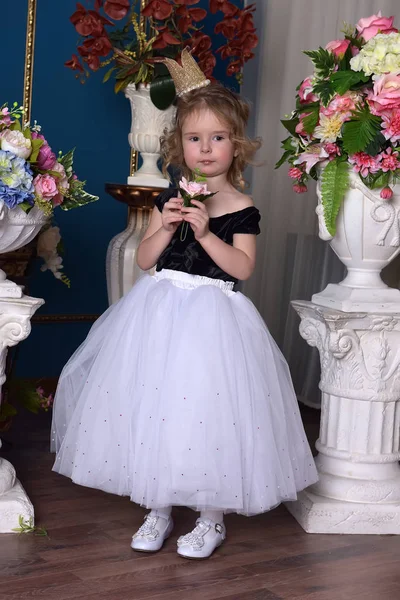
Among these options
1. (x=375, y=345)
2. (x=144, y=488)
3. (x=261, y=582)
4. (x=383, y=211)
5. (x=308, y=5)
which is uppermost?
(x=308, y=5)

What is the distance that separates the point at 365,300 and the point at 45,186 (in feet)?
3.24

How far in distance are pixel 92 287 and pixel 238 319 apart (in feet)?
6.19

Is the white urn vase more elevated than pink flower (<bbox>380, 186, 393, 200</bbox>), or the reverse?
pink flower (<bbox>380, 186, 393, 200</bbox>)

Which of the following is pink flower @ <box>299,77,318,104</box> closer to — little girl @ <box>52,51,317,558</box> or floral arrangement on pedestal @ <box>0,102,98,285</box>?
little girl @ <box>52,51,317,558</box>

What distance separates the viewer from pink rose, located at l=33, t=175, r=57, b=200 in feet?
7.84

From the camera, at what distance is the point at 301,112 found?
2.64m

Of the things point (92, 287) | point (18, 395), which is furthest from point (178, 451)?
point (92, 287)

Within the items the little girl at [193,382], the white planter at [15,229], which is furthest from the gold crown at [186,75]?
the white planter at [15,229]

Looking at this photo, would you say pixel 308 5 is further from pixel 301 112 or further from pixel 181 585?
pixel 181 585

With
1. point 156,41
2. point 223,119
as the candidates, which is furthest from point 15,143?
point 156,41

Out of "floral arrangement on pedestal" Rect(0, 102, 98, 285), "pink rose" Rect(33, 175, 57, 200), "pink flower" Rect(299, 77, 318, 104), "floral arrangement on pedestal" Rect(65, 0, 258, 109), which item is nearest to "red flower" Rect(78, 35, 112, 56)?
"floral arrangement on pedestal" Rect(65, 0, 258, 109)

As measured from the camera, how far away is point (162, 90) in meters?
3.44

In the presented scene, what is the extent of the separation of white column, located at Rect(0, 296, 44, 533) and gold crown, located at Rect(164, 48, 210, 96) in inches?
31.4

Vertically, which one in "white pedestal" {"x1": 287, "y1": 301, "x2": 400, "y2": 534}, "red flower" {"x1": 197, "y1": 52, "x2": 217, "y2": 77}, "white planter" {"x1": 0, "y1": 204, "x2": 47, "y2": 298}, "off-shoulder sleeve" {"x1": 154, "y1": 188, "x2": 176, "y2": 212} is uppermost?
"red flower" {"x1": 197, "y1": 52, "x2": 217, "y2": 77}
